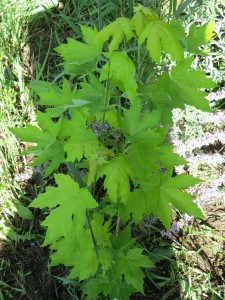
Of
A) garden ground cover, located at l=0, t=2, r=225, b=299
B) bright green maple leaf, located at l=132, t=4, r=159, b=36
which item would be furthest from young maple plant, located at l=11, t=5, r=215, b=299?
garden ground cover, located at l=0, t=2, r=225, b=299

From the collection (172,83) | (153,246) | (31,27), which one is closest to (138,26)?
(172,83)

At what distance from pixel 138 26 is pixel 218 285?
1.30 meters

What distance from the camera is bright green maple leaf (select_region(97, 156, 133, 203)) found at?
121 centimetres

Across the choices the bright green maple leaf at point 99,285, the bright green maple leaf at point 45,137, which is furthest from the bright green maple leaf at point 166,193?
the bright green maple leaf at point 99,285

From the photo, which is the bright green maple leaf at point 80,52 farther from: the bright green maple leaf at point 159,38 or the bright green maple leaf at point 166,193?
the bright green maple leaf at point 166,193

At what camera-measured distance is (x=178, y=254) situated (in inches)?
79.3

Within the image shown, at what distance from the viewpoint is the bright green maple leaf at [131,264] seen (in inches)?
62.9

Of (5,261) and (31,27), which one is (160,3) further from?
(5,261)

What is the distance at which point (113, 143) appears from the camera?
55.4 inches

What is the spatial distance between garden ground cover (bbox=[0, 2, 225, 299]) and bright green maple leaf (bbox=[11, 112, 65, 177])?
0.69 meters

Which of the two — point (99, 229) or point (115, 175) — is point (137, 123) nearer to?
point (115, 175)

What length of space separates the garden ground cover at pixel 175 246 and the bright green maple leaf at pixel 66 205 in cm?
67

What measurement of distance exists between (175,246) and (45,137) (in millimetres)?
989

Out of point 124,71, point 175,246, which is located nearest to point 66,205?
point 124,71
